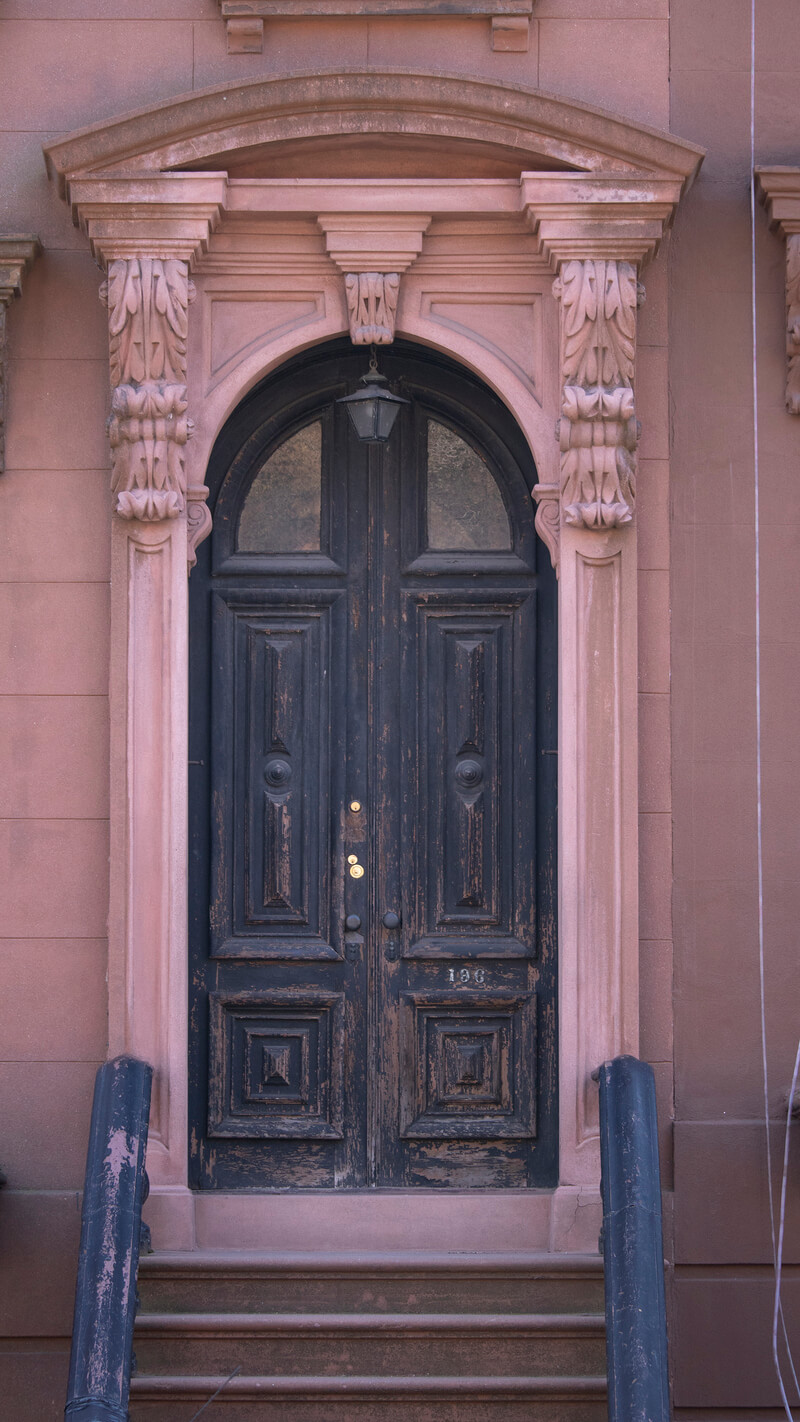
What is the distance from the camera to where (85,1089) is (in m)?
4.83

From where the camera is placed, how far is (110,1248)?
3877mm

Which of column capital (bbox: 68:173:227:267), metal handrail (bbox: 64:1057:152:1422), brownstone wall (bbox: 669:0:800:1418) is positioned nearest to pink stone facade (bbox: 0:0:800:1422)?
brownstone wall (bbox: 669:0:800:1418)

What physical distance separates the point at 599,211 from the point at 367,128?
0.88m

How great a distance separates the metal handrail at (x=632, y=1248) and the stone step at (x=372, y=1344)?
67 centimetres

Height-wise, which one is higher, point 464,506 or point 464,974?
point 464,506

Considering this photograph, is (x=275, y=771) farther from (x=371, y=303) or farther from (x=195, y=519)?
(x=371, y=303)

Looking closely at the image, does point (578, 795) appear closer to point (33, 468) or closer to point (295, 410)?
point (295, 410)

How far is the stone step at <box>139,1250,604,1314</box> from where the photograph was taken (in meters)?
4.54

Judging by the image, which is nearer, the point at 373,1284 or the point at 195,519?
the point at 373,1284

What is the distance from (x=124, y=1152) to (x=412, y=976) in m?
1.42

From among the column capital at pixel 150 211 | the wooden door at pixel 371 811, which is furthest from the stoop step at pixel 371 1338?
the column capital at pixel 150 211

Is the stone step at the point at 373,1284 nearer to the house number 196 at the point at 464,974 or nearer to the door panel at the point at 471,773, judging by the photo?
the house number 196 at the point at 464,974

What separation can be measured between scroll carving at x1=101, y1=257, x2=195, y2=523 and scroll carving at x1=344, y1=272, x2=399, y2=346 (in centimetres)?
62

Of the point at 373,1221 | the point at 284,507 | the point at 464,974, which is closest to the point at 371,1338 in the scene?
the point at 373,1221
